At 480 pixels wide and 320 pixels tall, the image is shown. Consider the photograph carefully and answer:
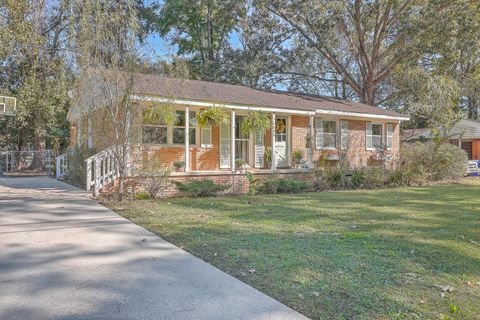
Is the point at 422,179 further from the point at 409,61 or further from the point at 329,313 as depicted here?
the point at 329,313

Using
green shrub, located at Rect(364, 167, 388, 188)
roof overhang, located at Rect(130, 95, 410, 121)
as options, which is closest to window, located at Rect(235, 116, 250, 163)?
roof overhang, located at Rect(130, 95, 410, 121)

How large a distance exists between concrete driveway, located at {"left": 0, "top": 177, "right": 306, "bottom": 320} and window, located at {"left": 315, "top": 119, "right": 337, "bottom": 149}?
1244 centimetres

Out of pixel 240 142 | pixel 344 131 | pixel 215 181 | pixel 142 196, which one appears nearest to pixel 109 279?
pixel 142 196

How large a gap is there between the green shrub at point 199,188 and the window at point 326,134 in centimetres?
757

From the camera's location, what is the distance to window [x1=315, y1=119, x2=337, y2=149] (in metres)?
17.4

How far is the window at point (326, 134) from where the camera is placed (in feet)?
57.0

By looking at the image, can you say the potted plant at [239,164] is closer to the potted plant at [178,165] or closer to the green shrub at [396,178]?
the potted plant at [178,165]

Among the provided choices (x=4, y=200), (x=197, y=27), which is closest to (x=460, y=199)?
(x=4, y=200)

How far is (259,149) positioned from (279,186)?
3560 millimetres

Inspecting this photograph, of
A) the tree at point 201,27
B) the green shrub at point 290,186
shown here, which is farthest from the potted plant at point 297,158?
the tree at point 201,27

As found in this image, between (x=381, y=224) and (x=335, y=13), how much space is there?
55.3ft

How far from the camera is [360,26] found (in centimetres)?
2225

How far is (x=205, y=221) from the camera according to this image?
6.88 m

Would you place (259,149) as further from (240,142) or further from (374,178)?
(374,178)
